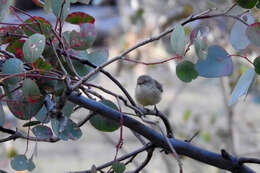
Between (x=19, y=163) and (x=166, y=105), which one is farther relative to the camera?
(x=166, y=105)

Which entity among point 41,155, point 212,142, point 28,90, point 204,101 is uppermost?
point 28,90

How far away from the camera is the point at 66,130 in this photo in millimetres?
439

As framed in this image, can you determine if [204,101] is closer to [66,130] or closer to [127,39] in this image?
[127,39]

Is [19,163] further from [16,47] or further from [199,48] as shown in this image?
[199,48]

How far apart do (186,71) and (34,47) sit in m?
0.21

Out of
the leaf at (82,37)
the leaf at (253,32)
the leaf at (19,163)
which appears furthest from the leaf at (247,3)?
the leaf at (19,163)

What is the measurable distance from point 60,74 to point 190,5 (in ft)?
4.45

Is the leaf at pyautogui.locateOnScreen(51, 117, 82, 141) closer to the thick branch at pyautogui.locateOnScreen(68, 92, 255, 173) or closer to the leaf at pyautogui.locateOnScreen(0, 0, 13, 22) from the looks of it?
the thick branch at pyautogui.locateOnScreen(68, 92, 255, 173)

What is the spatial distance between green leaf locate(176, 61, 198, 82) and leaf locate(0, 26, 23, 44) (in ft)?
0.70

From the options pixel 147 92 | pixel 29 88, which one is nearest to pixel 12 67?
pixel 29 88

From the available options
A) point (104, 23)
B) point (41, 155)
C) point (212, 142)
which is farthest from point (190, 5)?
point (104, 23)

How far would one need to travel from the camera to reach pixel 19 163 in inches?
19.2

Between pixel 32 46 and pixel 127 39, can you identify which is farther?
pixel 127 39

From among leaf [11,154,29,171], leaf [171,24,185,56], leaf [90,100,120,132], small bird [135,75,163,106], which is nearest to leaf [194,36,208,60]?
leaf [171,24,185,56]
